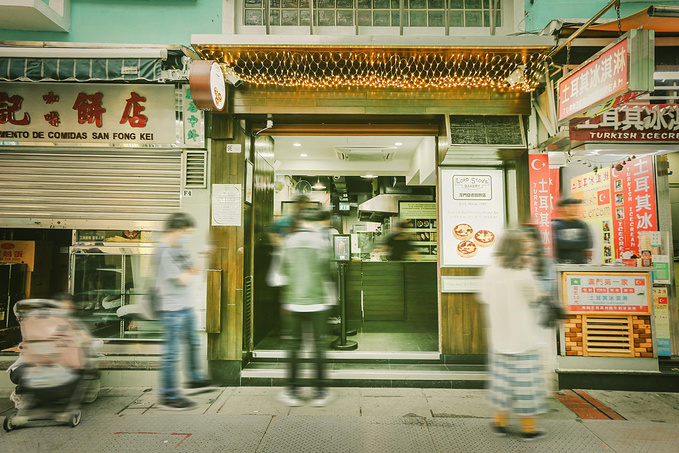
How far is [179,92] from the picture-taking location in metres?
5.12

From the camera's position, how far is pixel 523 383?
3.35m

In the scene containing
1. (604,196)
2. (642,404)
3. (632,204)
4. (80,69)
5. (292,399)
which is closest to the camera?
(292,399)

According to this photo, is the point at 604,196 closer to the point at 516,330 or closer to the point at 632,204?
the point at 632,204

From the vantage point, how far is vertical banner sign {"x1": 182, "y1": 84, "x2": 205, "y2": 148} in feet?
16.8

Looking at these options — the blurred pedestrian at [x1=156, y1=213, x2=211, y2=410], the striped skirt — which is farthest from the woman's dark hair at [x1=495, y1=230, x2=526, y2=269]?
the blurred pedestrian at [x1=156, y1=213, x2=211, y2=410]

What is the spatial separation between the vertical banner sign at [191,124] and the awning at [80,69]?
0.57 m

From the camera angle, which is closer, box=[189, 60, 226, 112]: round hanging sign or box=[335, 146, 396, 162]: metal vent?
box=[189, 60, 226, 112]: round hanging sign

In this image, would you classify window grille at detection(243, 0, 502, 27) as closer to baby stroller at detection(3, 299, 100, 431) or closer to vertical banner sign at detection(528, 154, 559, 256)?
vertical banner sign at detection(528, 154, 559, 256)

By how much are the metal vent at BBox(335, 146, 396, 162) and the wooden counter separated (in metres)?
2.41

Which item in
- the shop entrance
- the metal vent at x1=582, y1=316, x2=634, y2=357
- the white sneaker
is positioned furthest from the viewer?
the shop entrance

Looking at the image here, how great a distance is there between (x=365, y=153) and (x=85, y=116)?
5.14 m

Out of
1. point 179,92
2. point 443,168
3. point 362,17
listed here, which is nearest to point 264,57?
point 179,92

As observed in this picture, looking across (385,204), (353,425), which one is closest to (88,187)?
(353,425)

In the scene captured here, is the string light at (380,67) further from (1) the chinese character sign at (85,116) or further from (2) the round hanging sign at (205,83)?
(1) the chinese character sign at (85,116)
